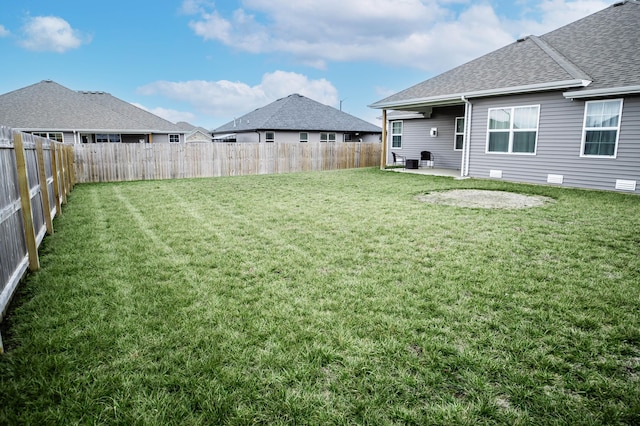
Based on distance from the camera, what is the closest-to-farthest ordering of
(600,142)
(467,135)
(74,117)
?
(600,142) → (467,135) → (74,117)

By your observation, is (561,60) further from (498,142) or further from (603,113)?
(498,142)

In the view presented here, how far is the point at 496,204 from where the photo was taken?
8.12 m

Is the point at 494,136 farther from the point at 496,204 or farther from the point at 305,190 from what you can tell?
the point at 305,190

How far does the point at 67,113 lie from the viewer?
22406mm

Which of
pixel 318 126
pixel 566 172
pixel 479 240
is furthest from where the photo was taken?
pixel 318 126

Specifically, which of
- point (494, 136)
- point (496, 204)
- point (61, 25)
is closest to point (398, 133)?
point (494, 136)

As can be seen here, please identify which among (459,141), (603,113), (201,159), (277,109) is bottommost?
(201,159)

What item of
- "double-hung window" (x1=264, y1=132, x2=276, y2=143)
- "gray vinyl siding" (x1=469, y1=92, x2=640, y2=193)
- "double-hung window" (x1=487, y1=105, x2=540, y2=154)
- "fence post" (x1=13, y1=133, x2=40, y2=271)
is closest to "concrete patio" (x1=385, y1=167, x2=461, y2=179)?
"gray vinyl siding" (x1=469, y1=92, x2=640, y2=193)

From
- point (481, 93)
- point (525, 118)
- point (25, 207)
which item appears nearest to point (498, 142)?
point (525, 118)

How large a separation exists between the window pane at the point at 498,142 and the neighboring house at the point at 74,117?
20.7m

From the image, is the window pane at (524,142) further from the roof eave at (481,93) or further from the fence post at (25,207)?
the fence post at (25,207)

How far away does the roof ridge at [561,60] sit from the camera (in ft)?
33.2

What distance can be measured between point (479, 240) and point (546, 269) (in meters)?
1.20

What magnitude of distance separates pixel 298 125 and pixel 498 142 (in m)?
17.0
